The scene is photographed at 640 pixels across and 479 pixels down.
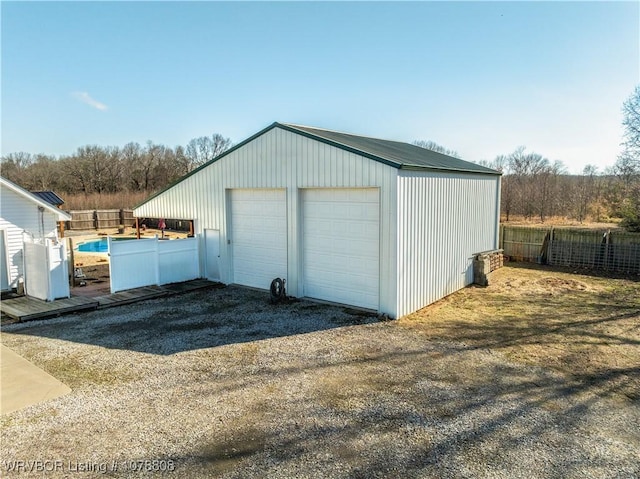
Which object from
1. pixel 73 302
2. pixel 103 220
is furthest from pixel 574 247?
pixel 103 220

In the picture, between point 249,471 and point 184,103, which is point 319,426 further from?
point 184,103

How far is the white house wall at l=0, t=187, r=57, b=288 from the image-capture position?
34.1ft

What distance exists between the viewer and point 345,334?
293 inches

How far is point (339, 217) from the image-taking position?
9312 mm

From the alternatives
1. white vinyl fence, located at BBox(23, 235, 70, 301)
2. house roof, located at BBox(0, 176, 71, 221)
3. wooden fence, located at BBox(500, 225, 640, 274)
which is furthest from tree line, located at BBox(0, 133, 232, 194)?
wooden fence, located at BBox(500, 225, 640, 274)

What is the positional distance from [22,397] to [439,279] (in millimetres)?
8222

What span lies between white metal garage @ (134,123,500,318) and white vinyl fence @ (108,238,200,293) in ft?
1.61

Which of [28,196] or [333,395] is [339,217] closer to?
[333,395]

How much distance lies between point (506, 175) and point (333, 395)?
34.1 meters

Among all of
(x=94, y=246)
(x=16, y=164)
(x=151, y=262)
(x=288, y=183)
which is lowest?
(x=94, y=246)

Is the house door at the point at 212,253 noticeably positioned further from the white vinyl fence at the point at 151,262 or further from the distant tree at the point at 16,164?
the distant tree at the point at 16,164

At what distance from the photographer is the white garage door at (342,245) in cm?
877

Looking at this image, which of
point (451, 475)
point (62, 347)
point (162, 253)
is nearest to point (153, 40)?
point (162, 253)

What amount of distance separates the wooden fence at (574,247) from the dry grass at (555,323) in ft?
5.32
